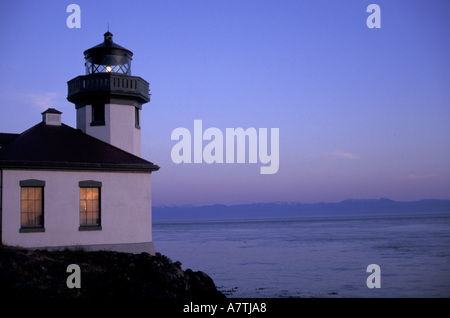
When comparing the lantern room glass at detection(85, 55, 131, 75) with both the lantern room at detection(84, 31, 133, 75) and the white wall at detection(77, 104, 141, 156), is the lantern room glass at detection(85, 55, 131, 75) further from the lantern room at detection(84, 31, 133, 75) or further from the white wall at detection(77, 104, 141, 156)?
the white wall at detection(77, 104, 141, 156)

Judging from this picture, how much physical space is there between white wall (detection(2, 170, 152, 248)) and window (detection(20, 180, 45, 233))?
0.16 m

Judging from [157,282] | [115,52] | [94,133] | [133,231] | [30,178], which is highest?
[115,52]

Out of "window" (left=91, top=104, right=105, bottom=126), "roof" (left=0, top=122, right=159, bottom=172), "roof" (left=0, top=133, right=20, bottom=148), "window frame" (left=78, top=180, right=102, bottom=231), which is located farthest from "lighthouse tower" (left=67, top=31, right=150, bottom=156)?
"window frame" (left=78, top=180, right=102, bottom=231)

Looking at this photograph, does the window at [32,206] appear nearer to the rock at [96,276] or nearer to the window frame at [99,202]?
the rock at [96,276]

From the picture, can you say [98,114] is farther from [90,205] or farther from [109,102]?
[90,205]

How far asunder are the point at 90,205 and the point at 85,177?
1158 millimetres

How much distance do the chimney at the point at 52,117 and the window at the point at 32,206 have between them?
4.08 meters

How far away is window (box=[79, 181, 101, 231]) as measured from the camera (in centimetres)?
2123

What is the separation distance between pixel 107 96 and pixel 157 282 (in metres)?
9.80

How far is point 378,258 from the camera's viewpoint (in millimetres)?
46344

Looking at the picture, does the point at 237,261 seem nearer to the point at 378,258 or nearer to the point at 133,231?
the point at 378,258

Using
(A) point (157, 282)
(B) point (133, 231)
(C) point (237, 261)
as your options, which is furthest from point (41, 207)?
(C) point (237, 261)

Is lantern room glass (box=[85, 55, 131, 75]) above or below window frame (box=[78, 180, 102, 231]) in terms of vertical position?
above
